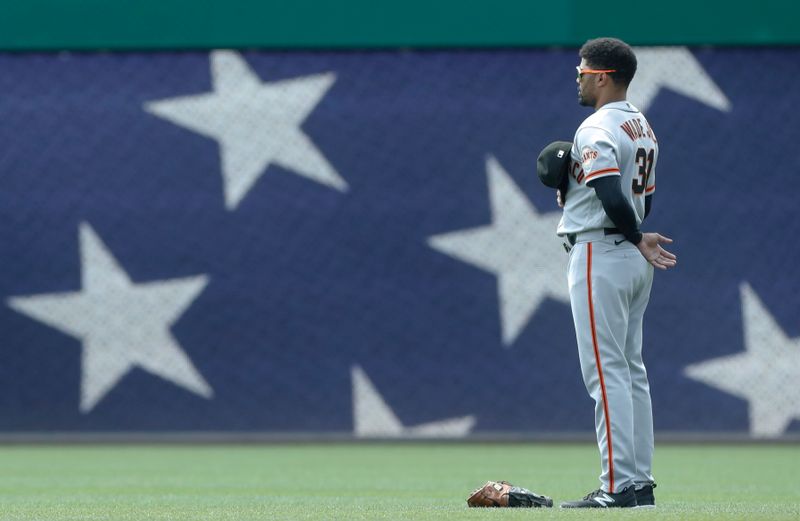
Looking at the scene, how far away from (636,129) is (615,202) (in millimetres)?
326

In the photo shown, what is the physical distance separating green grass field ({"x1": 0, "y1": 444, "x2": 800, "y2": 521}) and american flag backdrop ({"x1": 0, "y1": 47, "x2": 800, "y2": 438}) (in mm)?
391

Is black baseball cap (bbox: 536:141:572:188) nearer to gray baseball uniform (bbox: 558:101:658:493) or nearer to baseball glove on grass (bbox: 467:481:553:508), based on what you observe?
A: gray baseball uniform (bbox: 558:101:658:493)

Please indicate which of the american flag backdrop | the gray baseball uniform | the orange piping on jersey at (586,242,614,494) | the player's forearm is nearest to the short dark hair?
the gray baseball uniform

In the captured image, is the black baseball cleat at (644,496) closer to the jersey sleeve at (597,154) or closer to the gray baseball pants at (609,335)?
the gray baseball pants at (609,335)

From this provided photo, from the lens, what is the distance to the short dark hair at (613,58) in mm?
4227

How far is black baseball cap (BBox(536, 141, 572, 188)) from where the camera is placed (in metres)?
4.25

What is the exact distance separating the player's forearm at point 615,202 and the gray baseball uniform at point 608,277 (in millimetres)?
25

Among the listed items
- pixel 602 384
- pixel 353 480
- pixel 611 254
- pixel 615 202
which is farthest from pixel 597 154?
pixel 353 480

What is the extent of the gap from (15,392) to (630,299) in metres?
6.33

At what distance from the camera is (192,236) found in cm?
934

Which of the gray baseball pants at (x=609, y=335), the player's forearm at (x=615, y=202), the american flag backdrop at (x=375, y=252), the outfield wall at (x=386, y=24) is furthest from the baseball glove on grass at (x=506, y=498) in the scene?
the outfield wall at (x=386, y=24)

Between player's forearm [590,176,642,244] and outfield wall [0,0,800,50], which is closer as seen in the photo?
player's forearm [590,176,642,244]

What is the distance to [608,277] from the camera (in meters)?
4.16

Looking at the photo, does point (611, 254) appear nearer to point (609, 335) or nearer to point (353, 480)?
point (609, 335)
